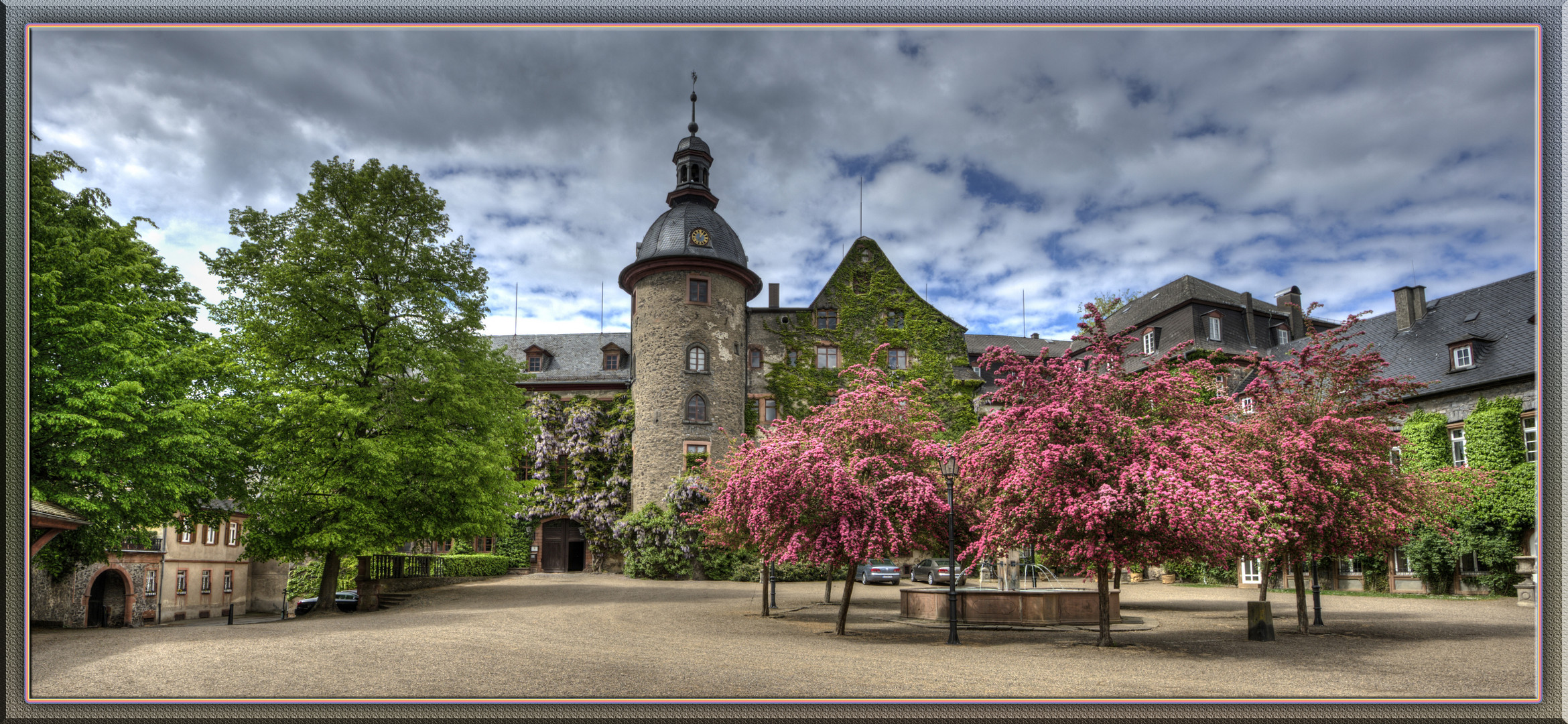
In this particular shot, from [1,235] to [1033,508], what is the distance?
42.2 ft

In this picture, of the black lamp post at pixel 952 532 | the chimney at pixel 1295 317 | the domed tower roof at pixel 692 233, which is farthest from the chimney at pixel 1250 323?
the black lamp post at pixel 952 532

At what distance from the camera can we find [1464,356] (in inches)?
1129

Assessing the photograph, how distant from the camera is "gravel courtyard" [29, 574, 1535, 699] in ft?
31.8

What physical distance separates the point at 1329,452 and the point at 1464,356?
1815 centimetres

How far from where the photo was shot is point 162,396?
16469 millimetres

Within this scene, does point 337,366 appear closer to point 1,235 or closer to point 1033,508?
point 1,235

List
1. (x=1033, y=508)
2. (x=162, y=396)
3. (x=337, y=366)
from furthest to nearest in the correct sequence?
(x=337, y=366) < (x=162, y=396) < (x=1033, y=508)

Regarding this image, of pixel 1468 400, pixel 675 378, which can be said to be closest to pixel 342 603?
pixel 675 378

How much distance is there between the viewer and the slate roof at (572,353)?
135 feet

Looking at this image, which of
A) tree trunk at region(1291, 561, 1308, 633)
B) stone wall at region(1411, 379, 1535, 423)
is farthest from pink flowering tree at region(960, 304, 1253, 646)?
stone wall at region(1411, 379, 1535, 423)

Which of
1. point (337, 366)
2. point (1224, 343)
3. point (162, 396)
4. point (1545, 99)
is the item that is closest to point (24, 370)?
point (162, 396)

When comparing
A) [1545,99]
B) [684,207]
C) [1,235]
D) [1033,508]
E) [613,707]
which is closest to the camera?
[1545,99]

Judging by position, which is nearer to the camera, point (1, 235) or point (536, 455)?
point (1, 235)

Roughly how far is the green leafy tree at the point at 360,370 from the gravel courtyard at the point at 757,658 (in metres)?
2.46
